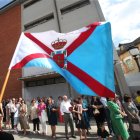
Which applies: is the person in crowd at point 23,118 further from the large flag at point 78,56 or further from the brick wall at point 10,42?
the brick wall at point 10,42

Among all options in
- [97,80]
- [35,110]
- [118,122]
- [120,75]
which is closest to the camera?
[97,80]

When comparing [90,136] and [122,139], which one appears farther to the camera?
[90,136]

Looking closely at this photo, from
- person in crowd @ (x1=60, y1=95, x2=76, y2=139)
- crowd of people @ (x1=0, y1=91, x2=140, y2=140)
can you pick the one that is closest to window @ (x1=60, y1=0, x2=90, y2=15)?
crowd of people @ (x1=0, y1=91, x2=140, y2=140)

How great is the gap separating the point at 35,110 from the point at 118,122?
4.89 m

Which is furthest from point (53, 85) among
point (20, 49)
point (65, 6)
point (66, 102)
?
point (20, 49)

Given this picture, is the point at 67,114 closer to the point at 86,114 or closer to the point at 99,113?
the point at 86,114

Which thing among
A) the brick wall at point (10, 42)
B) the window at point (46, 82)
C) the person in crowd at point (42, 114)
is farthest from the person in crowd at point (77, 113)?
the brick wall at point (10, 42)

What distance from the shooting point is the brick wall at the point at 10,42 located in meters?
22.1

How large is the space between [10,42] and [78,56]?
1918 centimetres

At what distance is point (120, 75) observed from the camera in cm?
1734

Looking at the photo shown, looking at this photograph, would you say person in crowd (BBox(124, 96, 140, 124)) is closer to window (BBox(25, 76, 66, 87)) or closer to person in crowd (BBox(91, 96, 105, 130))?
person in crowd (BBox(91, 96, 105, 130))

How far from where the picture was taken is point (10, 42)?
77.5 feet

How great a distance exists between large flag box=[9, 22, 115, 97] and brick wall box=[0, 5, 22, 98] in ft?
52.9

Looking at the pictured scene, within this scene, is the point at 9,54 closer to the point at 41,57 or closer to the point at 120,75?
the point at 120,75
